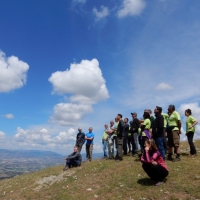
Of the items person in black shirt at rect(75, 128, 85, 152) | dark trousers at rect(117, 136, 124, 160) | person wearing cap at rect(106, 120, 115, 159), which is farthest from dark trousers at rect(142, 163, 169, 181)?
person in black shirt at rect(75, 128, 85, 152)

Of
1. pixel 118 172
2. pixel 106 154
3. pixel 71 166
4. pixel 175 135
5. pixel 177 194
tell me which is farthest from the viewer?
pixel 106 154

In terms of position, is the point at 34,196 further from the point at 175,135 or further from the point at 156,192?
the point at 175,135

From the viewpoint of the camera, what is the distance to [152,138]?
13625 millimetres

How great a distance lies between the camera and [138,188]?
388 inches

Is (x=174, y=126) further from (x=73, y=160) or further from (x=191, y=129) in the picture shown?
(x=73, y=160)

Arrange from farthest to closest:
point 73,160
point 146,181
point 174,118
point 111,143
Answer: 1. point 111,143
2. point 73,160
3. point 174,118
4. point 146,181

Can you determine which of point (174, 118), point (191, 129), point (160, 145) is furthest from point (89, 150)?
point (191, 129)

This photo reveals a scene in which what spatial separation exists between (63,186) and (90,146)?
8548 mm

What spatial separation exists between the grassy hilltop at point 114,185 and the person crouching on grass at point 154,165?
0.41 meters

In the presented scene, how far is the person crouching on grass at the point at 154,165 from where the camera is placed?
983 cm

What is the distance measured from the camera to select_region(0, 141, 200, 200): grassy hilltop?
29.9 ft

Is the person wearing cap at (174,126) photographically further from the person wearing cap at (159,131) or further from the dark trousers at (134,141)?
the dark trousers at (134,141)

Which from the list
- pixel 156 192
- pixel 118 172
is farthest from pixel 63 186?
pixel 156 192

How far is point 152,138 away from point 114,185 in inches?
172
